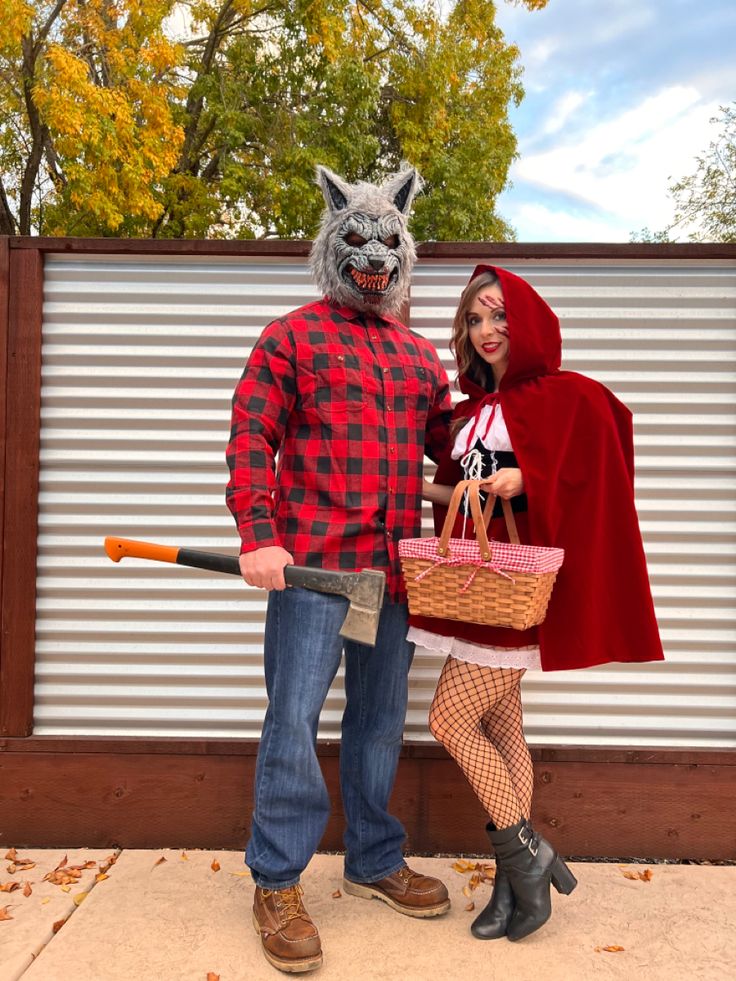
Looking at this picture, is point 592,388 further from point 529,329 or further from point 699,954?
point 699,954

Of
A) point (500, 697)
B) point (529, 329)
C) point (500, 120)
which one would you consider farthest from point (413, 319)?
point (500, 120)

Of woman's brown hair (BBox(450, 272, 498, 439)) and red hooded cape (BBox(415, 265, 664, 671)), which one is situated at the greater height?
woman's brown hair (BBox(450, 272, 498, 439))

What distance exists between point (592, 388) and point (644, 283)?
1188 millimetres

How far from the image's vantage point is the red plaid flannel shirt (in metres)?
2.72

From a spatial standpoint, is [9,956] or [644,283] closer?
[9,956]

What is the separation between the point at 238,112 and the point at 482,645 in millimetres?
14684

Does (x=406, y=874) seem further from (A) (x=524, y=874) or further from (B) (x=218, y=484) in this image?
(B) (x=218, y=484)

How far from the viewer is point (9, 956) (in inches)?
105

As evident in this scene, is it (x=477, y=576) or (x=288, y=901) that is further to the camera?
(x=288, y=901)

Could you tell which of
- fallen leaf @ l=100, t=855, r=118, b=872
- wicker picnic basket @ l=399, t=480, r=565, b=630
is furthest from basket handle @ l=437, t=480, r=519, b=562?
fallen leaf @ l=100, t=855, r=118, b=872

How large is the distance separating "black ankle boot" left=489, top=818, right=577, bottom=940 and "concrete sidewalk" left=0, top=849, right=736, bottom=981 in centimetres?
10

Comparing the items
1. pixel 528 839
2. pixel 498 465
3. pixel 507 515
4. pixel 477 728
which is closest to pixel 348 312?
pixel 498 465

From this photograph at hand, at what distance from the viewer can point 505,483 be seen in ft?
8.54

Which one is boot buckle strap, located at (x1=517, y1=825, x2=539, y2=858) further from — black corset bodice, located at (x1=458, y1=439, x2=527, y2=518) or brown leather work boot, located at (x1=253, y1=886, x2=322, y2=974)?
black corset bodice, located at (x1=458, y1=439, x2=527, y2=518)
